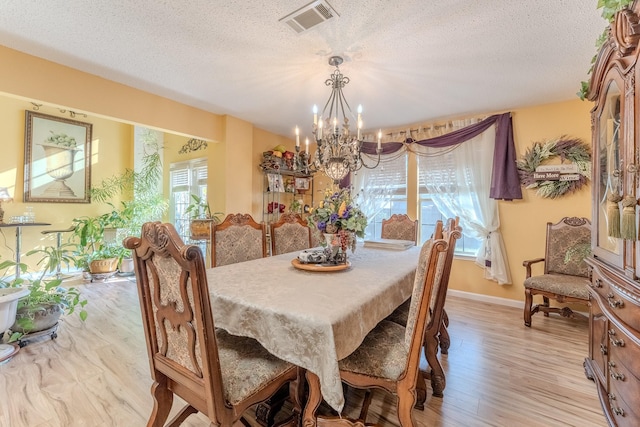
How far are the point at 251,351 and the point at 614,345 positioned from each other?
1.83m

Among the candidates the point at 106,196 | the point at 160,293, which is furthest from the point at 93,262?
the point at 160,293

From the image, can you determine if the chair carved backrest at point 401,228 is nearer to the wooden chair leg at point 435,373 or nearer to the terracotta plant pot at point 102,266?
the wooden chair leg at point 435,373

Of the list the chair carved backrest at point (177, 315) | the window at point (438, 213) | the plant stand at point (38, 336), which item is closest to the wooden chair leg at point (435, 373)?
the chair carved backrest at point (177, 315)

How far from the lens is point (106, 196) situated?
203 inches

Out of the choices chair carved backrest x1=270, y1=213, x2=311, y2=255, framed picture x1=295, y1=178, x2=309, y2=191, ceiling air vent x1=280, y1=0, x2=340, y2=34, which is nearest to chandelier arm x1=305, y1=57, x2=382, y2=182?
ceiling air vent x1=280, y1=0, x2=340, y2=34

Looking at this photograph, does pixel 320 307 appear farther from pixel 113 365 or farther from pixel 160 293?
pixel 113 365

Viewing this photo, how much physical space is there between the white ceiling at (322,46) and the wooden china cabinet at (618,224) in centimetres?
53

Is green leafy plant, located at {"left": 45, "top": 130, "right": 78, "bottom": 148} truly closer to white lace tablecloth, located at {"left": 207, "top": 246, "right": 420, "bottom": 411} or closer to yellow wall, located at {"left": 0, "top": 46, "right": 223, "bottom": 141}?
yellow wall, located at {"left": 0, "top": 46, "right": 223, "bottom": 141}

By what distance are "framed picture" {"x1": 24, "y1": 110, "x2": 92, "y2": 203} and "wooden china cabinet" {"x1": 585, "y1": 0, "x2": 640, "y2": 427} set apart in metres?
6.58

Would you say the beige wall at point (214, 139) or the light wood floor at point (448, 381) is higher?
the beige wall at point (214, 139)

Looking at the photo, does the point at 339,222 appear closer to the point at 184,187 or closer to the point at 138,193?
the point at 184,187

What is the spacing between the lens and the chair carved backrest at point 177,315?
95cm

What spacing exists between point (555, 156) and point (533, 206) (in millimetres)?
600

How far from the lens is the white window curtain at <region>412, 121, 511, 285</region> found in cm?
346
